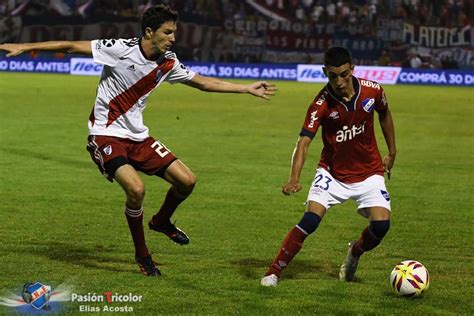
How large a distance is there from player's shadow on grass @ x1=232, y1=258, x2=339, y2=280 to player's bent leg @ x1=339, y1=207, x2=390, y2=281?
35 centimetres

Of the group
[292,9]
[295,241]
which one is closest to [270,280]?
[295,241]

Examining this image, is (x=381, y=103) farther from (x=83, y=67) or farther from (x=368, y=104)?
(x=83, y=67)

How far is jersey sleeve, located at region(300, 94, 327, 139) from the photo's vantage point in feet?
28.9

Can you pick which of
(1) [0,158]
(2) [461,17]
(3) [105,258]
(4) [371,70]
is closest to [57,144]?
(1) [0,158]

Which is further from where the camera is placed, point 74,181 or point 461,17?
point 461,17

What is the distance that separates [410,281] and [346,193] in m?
1.04

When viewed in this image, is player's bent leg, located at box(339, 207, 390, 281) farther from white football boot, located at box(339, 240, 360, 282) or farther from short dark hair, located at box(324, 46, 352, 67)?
short dark hair, located at box(324, 46, 352, 67)

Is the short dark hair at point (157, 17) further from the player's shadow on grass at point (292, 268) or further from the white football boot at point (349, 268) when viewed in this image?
the white football boot at point (349, 268)

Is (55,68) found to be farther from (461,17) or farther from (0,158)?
(0,158)

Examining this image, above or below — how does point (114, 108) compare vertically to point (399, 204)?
above

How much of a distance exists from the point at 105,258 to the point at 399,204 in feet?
20.4

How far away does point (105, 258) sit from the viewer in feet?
33.3

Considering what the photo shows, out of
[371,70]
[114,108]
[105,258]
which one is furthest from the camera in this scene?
[371,70]

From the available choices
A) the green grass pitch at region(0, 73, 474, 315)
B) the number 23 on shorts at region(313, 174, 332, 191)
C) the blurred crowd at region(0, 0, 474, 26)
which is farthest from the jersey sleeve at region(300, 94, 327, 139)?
the blurred crowd at region(0, 0, 474, 26)
